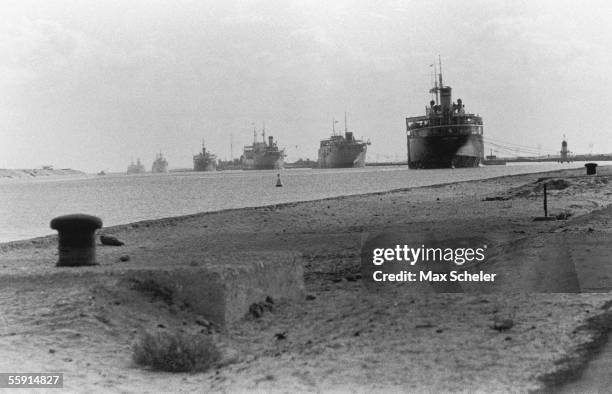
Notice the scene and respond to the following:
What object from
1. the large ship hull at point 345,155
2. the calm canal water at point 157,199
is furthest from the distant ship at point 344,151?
the calm canal water at point 157,199

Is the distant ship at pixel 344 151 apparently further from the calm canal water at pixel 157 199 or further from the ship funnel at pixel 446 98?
the calm canal water at pixel 157 199

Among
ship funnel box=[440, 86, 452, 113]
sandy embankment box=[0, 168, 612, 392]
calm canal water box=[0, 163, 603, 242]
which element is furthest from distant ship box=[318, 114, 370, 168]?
sandy embankment box=[0, 168, 612, 392]

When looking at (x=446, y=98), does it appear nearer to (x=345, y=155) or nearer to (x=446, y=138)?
(x=446, y=138)

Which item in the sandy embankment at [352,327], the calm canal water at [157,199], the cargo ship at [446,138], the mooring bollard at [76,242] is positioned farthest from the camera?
the cargo ship at [446,138]

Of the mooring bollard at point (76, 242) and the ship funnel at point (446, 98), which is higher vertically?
the ship funnel at point (446, 98)

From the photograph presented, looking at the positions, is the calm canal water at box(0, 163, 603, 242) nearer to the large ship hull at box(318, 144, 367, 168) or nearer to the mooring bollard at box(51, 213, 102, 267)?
the mooring bollard at box(51, 213, 102, 267)

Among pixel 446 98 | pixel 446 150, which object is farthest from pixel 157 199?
pixel 446 98

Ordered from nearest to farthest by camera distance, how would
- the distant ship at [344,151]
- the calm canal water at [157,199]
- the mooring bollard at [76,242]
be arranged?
the mooring bollard at [76,242] < the calm canal water at [157,199] < the distant ship at [344,151]
